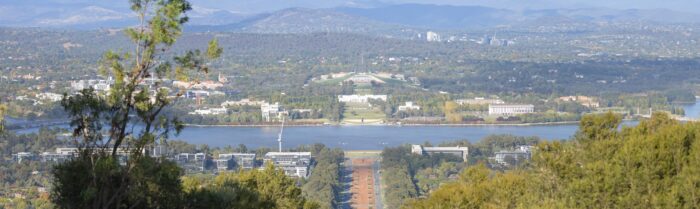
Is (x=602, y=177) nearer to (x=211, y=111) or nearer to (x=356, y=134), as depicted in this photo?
(x=356, y=134)

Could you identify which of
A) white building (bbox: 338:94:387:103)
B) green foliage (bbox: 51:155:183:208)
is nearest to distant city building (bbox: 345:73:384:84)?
white building (bbox: 338:94:387:103)

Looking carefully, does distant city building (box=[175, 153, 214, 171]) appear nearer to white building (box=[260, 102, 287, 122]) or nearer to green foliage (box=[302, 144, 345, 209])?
green foliage (box=[302, 144, 345, 209])

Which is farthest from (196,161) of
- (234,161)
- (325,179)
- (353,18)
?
(353,18)

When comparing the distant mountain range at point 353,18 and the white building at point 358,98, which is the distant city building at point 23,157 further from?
the distant mountain range at point 353,18

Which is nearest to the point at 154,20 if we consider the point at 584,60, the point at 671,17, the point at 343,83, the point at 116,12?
the point at 343,83

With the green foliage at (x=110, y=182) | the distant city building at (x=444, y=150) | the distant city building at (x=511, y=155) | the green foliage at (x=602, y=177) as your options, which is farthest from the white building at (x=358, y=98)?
the green foliage at (x=110, y=182)

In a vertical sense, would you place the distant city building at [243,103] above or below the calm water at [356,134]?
above
